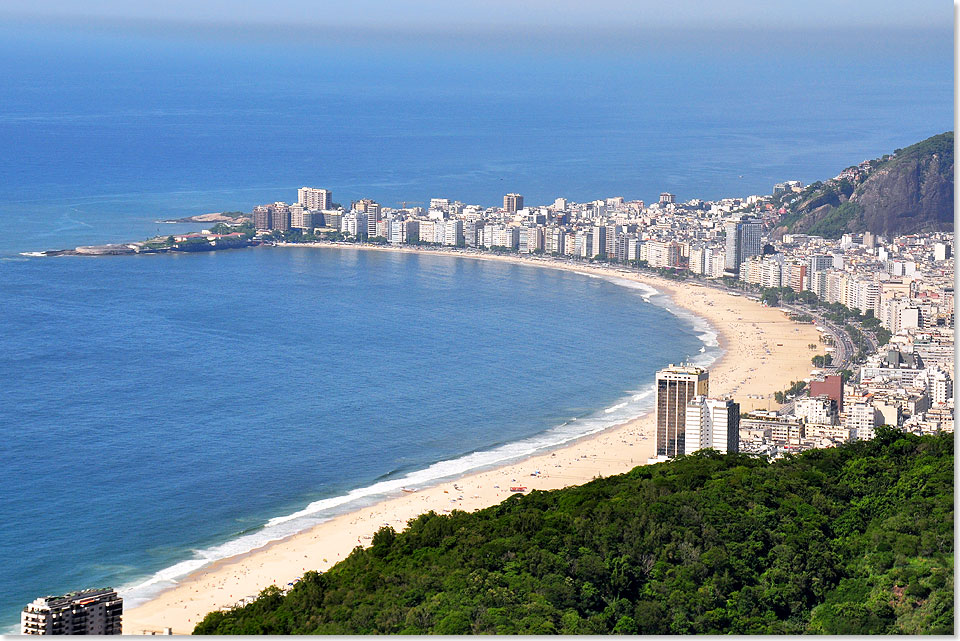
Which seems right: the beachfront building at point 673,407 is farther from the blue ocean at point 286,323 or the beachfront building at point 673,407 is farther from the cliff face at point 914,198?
the cliff face at point 914,198

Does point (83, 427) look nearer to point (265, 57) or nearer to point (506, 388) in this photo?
point (506, 388)

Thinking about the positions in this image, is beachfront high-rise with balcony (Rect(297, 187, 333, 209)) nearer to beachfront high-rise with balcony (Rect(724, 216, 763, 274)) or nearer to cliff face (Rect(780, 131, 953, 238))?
beachfront high-rise with balcony (Rect(724, 216, 763, 274))

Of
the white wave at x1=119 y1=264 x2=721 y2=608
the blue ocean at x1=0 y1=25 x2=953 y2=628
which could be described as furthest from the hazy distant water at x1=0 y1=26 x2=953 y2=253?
the white wave at x1=119 y1=264 x2=721 y2=608

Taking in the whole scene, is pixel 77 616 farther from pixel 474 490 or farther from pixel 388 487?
pixel 474 490

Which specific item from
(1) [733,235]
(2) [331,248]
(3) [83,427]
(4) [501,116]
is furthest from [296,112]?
(3) [83,427]

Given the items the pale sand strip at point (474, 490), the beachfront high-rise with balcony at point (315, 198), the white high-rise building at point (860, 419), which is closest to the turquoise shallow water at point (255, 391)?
the pale sand strip at point (474, 490)

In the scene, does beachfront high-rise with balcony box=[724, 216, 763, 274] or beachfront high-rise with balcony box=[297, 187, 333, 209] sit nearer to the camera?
beachfront high-rise with balcony box=[724, 216, 763, 274]
